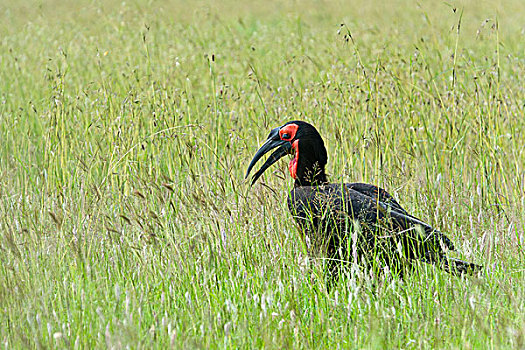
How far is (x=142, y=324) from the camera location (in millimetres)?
2729

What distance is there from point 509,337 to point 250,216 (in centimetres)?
174

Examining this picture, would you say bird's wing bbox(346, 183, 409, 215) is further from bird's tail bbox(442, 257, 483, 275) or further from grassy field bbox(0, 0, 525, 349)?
bird's tail bbox(442, 257, 483, 275)

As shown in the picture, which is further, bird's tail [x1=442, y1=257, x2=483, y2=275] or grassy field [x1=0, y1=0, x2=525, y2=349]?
bird's tail [x1=442, y1=257, x2=483, y2=275]

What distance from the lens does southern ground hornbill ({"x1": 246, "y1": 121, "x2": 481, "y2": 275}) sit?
3273mm

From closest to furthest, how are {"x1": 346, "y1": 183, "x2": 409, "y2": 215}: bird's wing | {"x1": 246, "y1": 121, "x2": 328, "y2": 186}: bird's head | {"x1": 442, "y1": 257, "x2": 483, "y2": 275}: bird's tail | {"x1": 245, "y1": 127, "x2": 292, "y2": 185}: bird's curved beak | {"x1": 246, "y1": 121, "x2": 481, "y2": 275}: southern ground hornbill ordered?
{"x1": 442, "y1": 257, "x2": 483, "y2": 275}: bird's tail → {"x1": 246, "y1": 121, "x2": 481, "y2": 275}: southern ground hornbill → {"x1": 346, "y1": 183, "x2": 409, "y2": 215}: bird's wing → {"x1": 246, "y1": 121, "x2": 328, "y2": 186}: bird's head → {"x1": 245, "y1": 127, "x2": 292, "y2": 185}: bird's curved beak

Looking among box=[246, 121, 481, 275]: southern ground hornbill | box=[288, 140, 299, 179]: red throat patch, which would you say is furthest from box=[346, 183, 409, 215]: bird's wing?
box=[288, 140, 299, 179]: red throat patch

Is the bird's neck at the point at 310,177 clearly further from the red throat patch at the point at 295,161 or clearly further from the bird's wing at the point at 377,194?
the bird's wing at the point at 377,194

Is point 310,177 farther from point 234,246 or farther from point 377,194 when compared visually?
point 234,246

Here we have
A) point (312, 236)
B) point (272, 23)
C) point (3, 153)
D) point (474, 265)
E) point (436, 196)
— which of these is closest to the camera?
point (474, 265)

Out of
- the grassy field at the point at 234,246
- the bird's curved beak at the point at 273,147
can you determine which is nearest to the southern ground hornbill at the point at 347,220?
the bird's curved beak at the point at 273,147

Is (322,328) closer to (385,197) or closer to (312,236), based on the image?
(312,236)

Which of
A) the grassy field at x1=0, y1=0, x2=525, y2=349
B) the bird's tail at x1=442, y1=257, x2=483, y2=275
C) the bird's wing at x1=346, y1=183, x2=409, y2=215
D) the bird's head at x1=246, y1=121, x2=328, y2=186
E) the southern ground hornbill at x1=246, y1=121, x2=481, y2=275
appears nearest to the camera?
the grassy field at x1=0, y1=0, x2=525, y2=349

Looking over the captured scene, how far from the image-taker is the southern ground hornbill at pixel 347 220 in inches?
129

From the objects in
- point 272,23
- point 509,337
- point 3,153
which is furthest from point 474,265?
point 272,23
